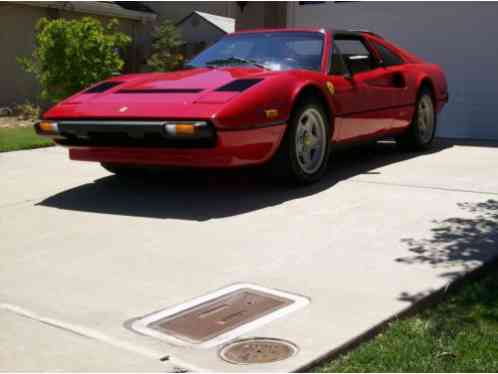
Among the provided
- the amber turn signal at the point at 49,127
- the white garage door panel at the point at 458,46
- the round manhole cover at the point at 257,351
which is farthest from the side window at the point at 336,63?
the white garage door panel at the point at 458,46

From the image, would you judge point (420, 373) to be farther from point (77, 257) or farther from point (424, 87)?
point (424, 87)

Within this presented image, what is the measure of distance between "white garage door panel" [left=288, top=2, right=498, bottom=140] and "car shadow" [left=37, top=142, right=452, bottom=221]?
3680 millimetres

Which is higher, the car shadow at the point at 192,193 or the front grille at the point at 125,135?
the front grille at the point at 125,135

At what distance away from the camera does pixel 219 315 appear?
322 centimetres

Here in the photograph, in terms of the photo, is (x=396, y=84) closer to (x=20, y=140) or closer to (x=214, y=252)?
(x=214, y=252)

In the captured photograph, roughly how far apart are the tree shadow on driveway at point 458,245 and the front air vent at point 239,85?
1.63m

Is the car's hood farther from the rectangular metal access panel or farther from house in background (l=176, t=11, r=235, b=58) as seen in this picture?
house in background (l=176, t=11, r=235, b=58)

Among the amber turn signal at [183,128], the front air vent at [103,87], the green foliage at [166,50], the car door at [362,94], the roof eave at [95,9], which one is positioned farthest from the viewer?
the green foliage at [166,50]

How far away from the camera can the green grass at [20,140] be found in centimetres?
865

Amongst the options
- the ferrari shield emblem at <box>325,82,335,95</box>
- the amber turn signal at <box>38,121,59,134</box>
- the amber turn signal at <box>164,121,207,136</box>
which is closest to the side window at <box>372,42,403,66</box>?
the ferrari shield emblem at <box>325,82,335,95</box>

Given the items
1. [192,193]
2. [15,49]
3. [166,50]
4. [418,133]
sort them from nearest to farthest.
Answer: [192,193]
[418,133]
[15,49]
[166,50]

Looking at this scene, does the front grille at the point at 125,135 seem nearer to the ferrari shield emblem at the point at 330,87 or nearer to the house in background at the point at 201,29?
the ferrari shield emblem at the point at 330,87

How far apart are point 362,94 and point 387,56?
3.73 ft

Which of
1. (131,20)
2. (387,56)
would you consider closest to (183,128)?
(387,56)
